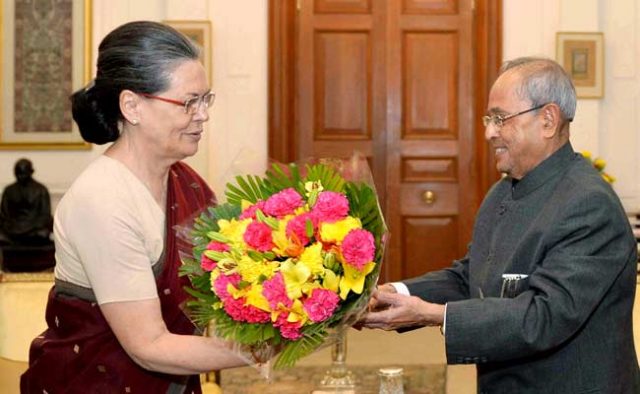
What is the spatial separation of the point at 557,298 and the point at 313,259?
701 millimetres

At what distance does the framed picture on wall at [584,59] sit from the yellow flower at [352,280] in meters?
6.40

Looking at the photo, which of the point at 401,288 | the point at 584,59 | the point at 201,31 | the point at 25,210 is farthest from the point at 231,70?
the point at 401,288

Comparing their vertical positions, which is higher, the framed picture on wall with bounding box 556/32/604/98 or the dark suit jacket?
the framed picture on wall with bounding box 556/32/604/98

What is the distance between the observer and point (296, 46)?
837 cm

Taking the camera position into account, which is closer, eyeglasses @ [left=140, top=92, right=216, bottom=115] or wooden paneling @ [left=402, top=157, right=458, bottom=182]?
eyeglasses @ [left=140, top=92, right=216, bottom=115]

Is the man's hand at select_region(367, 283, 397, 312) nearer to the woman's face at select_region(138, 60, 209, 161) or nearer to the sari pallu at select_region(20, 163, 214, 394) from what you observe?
the sari pallu at select_region(20, 163, 214, 394)

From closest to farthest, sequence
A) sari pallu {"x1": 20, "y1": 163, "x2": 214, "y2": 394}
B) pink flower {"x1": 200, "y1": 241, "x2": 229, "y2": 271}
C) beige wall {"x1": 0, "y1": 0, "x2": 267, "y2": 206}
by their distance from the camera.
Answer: pink flower {"x1": 200, "y1": 241, "x2": 229, "y2": 271}, sari pallu {"x1": 20, "y1": 163, "x2": 214, "y2": 394}, beige wall {"x1": 0, "y1": 0, "x2": 267, "y2": 206}

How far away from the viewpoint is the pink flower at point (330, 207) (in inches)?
86.6

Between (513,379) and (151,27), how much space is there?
3.98ft

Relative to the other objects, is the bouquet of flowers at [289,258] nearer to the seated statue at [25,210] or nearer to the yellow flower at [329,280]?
the yellow flower at [329,280]

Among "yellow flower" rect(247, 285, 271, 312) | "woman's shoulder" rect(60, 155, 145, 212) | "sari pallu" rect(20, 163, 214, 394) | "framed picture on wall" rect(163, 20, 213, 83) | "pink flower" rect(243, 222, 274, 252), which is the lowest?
"sari pallu" rect(20, 163, 214, 394)

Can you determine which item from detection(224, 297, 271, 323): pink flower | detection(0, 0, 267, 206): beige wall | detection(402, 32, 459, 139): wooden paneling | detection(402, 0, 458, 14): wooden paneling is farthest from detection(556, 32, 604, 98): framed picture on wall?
detection(224, 297, 271, 323): pink flower

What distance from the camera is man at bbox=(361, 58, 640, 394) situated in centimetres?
260

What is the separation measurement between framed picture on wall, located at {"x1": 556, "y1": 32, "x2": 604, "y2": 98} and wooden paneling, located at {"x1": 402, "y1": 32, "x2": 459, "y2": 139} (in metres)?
0.79
